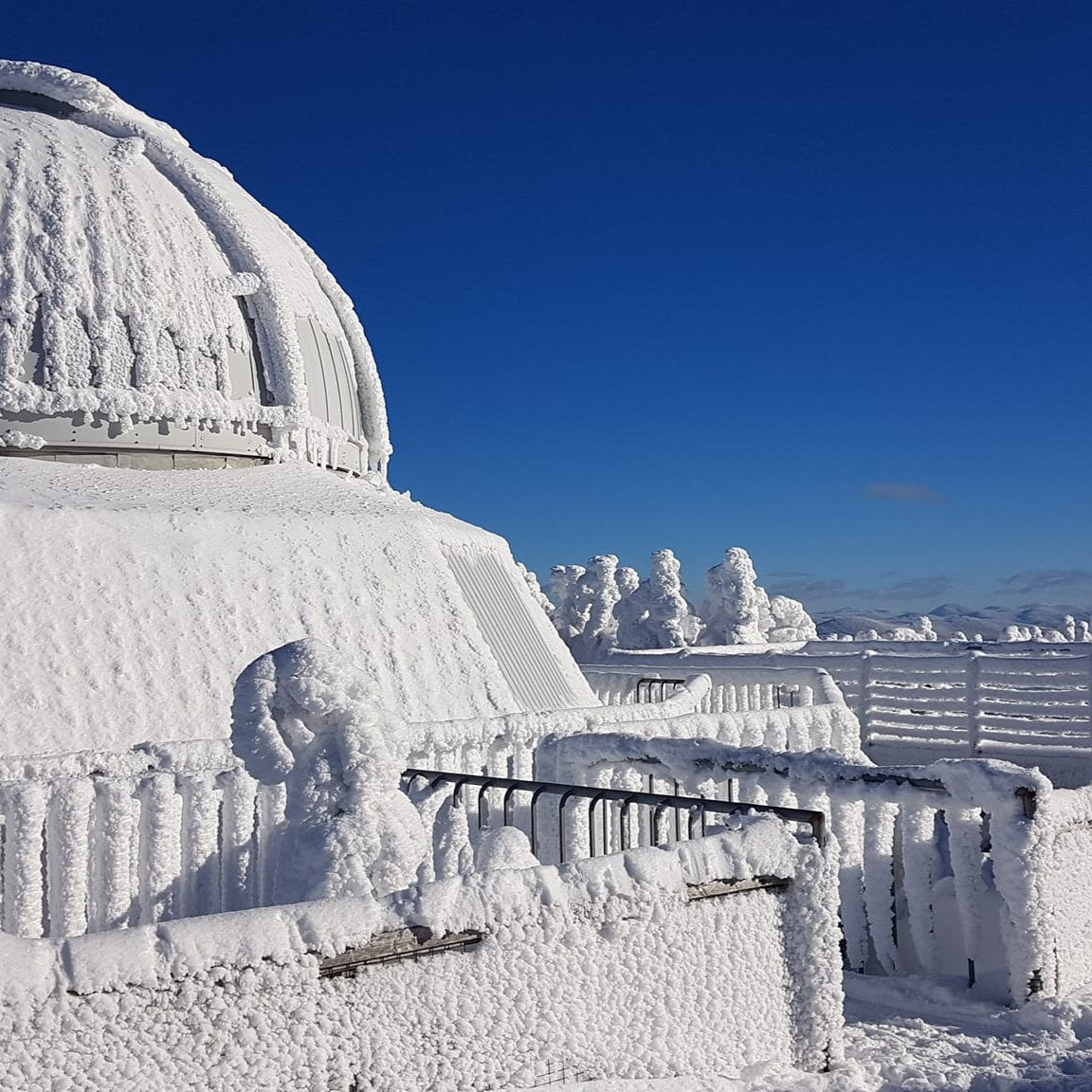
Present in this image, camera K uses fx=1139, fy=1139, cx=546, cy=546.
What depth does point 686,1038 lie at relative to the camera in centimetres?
407

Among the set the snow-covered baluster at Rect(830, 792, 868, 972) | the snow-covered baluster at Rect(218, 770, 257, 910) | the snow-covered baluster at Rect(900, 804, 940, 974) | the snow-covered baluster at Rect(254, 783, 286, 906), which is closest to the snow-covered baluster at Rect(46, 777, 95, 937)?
the snow-covered baluster at Rect(218, 770, 257, 910)

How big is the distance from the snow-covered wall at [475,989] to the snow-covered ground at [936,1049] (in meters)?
0.10

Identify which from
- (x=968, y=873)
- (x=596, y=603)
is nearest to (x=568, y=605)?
(x=596, y=603)

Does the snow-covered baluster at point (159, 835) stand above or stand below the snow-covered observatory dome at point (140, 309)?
below

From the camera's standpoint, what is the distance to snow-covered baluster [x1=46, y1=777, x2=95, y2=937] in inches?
209

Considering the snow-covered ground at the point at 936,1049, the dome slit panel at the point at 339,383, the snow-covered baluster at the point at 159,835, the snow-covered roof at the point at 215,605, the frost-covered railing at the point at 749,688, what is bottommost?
the snow-covered ground at the point at 936,1049

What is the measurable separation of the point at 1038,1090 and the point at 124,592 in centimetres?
638

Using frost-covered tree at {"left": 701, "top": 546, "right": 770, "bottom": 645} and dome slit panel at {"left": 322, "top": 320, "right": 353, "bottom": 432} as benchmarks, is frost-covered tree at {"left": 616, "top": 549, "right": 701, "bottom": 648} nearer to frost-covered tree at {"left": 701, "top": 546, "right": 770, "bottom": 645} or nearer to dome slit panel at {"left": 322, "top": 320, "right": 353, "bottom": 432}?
frost-covered tree at {"left": 701, "top": 546, "right": 770, "bottom": 645}

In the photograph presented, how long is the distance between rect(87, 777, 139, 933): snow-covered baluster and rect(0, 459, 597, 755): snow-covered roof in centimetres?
176

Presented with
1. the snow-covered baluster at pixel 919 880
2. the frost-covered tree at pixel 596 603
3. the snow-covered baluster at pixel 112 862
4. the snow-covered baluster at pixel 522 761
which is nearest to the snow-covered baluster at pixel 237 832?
the snow-covered baluster at pixel 112 862

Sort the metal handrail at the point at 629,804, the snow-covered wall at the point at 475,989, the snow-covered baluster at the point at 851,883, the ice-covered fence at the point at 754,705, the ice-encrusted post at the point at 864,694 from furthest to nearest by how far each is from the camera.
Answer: the ice-encrusted post at the point at 864,694 → the ice-covered fence at the point at 754,705 → the snow-covered baluster at the point at 851,883 → the metal handrail at the point at 629,804 → the snow-covered wall at the point at 475,989

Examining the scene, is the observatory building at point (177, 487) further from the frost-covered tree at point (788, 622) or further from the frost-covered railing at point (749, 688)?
the frost-covered tree at point (788, 622)

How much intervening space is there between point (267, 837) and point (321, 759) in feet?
4.76

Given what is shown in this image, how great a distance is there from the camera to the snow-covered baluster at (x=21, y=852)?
206 inches
